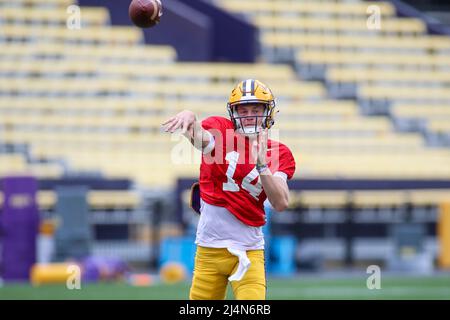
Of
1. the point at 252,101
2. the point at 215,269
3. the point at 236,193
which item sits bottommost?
the point at 215,269

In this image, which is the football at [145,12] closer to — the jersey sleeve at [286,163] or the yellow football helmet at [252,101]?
the yellow football helmet at [252,101]

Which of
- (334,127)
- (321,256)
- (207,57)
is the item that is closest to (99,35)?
(207,57)

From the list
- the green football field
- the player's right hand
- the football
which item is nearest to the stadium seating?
the green football field

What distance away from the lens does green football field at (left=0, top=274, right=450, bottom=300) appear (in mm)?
10422

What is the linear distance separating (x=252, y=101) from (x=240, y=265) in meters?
0.88

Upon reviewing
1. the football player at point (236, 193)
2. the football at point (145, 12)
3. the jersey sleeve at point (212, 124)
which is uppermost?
the football at point (145, 12)

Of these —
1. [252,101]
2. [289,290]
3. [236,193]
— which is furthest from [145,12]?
[289,290]

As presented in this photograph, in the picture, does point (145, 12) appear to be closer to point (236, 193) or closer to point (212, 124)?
point (212, 124)

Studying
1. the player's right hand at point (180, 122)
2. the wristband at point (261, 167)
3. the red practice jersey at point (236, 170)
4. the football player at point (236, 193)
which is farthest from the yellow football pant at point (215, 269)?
the player's right hand at point (180, 122)

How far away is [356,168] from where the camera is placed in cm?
1733

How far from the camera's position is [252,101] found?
220 inches

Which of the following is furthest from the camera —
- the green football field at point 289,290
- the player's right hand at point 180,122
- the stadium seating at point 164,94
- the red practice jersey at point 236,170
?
the stadium seating at point 164,94

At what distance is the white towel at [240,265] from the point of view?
5598 mm

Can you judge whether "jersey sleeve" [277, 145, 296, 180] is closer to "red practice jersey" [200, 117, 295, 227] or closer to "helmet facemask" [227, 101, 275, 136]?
"red practice jersey" [200, 117, 295, 227]
